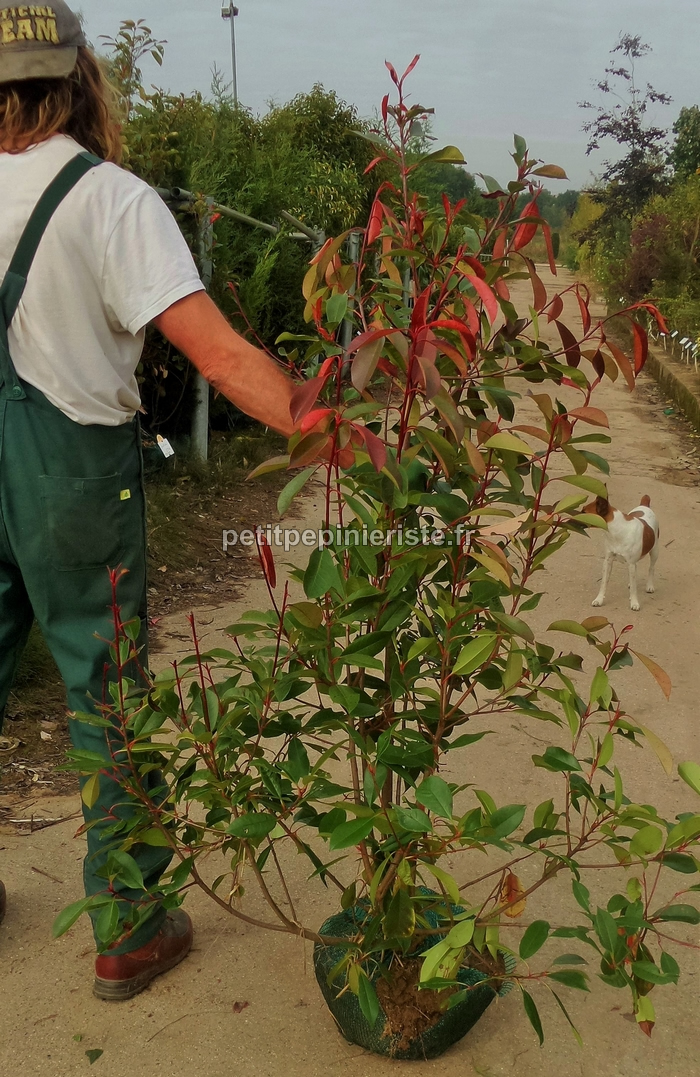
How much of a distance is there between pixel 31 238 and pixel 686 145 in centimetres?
3016

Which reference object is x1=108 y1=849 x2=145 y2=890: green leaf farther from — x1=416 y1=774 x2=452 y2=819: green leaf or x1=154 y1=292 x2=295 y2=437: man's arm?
x1=154 y1=292 x2=295 y2=437: man's arm

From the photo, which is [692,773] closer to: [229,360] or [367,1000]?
[367,1000]

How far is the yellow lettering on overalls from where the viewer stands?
2.06 metres

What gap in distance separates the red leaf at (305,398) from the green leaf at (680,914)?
43.5 inches

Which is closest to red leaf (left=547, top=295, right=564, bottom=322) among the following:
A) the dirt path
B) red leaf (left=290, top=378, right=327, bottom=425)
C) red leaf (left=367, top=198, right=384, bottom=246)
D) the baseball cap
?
red leaf (left=367, top=198, right=384, bottom=246)

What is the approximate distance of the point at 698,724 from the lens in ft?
13.8

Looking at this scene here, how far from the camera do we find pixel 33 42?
2.07 meters

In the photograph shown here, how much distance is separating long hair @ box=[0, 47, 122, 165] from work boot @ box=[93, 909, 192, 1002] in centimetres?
181

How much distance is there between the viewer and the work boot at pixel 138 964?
2469mm

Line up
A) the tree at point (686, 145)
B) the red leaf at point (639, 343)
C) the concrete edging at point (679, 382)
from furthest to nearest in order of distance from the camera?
the tree at point (686, 145) → the concrete edging at point (679, 382) → the red leaf at point (639, 343)

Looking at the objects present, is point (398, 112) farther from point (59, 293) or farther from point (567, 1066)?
point (567, 1066)

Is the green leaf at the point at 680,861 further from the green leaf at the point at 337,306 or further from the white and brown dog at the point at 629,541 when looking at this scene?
the white and brown dog at the point at 629,541

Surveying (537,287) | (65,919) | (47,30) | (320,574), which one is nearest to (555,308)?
(537,287)

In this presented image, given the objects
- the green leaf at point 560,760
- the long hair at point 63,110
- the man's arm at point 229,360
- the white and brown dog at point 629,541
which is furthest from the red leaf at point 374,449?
the white and brown dog at point 629,541
